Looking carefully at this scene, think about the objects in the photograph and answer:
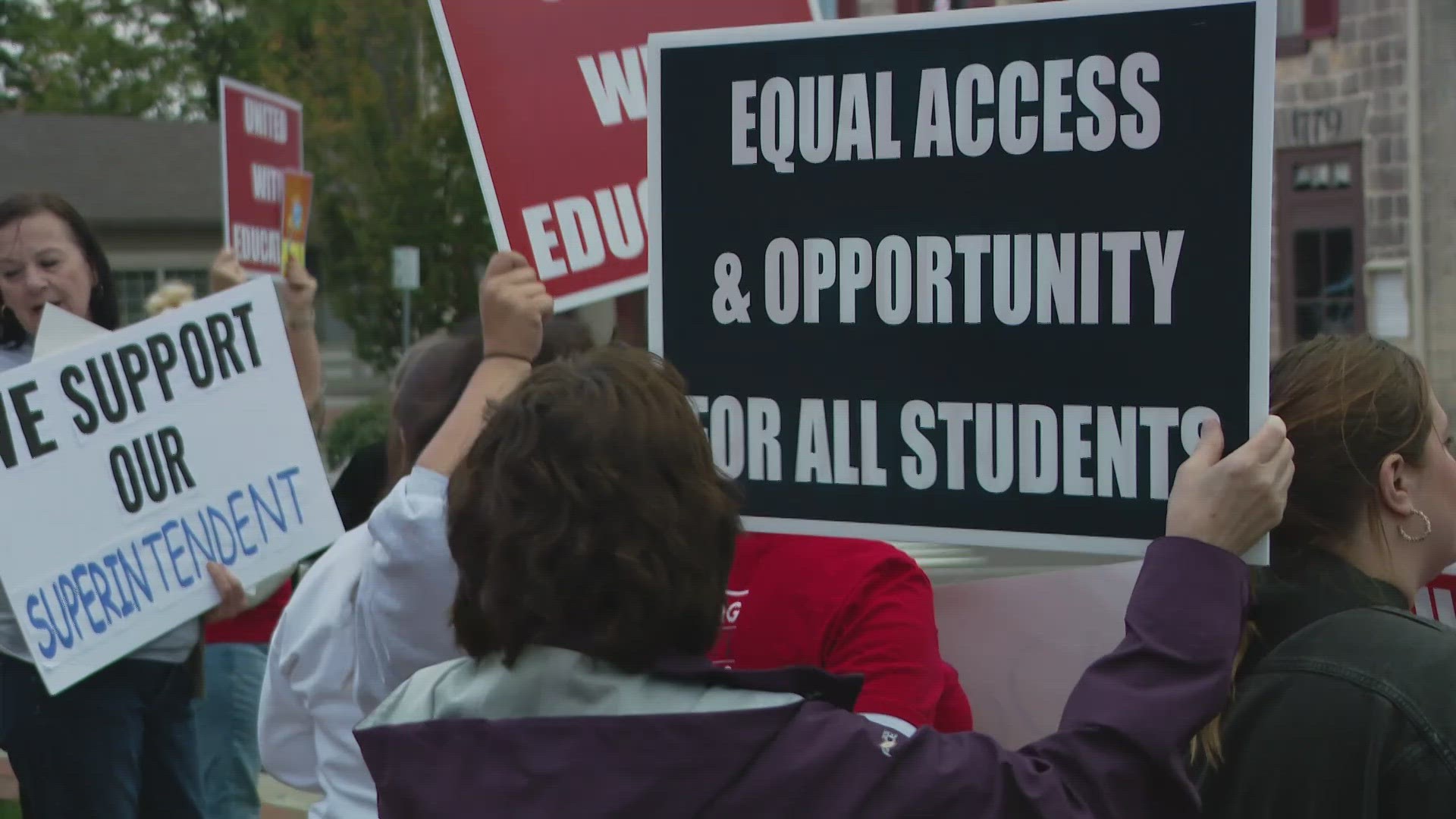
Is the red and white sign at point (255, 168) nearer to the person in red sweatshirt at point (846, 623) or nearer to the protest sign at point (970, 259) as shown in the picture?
the protest sign at point (970, 259)

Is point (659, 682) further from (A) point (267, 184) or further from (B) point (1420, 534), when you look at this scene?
(A) point (267, 184)

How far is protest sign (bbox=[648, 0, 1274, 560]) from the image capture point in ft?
6.26

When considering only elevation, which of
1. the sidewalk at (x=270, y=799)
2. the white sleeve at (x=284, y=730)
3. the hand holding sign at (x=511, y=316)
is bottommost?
the sidewalk at (x=270, y=799)

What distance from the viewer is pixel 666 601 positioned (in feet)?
5.27

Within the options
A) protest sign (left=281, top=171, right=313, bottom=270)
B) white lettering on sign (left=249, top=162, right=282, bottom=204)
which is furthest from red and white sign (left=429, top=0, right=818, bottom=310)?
white lettering on sign (left=249, top=162, right=282, bottom=204)

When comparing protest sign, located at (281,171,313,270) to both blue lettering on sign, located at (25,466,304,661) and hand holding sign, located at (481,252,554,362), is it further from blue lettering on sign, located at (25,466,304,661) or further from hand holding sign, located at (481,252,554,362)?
hand holding sign, located at (481,252,554,362)

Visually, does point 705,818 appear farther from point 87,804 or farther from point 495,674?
point 87,804

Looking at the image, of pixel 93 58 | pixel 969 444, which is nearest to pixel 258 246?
pixel 969 444

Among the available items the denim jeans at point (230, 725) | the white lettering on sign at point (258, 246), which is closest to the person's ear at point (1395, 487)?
the denim jeans at point (230, 725)

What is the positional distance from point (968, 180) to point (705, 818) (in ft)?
2.92

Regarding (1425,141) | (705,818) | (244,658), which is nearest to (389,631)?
(705,818)

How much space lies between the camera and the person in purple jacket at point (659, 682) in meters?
1.53

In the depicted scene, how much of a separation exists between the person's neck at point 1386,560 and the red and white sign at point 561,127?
4.54ft

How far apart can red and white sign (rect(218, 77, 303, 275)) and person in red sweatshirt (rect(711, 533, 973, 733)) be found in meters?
4.69
